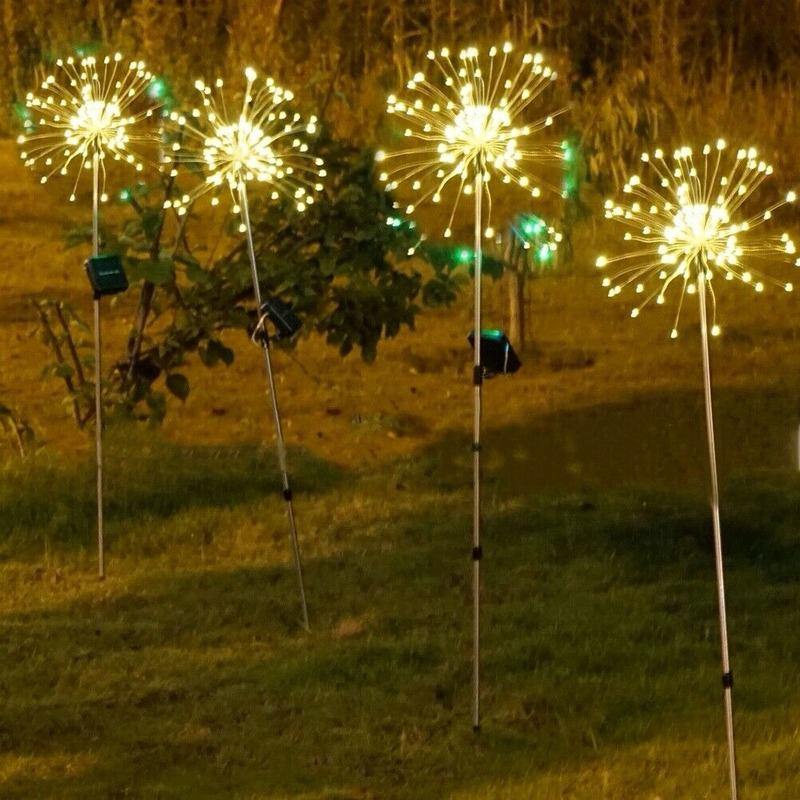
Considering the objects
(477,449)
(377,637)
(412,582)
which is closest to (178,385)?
(412,582)

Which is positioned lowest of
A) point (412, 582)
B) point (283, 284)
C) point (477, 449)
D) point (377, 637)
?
point (377, 637)

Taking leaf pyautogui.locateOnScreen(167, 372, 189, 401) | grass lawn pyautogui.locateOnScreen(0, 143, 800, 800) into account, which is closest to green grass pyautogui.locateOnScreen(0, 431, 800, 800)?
grass lawn pyautogui.locateOnScreen(0, 143, 800, 800)

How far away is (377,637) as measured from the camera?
19.8ft

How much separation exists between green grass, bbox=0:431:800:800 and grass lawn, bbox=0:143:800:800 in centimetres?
1

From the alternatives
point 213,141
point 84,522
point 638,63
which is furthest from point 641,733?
point 638,63

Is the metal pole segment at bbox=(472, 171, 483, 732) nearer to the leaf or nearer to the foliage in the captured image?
the foliage

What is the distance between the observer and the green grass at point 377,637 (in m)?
4.89

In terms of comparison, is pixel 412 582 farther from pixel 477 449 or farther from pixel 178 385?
pixel 178 385

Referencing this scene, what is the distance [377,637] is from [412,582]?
25.2 inches

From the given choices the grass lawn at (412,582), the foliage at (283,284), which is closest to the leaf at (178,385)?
the foliage at (283,284)

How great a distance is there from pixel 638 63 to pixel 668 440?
278cm

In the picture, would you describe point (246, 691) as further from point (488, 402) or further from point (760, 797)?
point (488, 402)

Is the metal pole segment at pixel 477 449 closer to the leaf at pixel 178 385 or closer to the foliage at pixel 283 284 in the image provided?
the foliage at pixel 283 284

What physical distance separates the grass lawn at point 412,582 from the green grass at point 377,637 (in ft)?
0.05
